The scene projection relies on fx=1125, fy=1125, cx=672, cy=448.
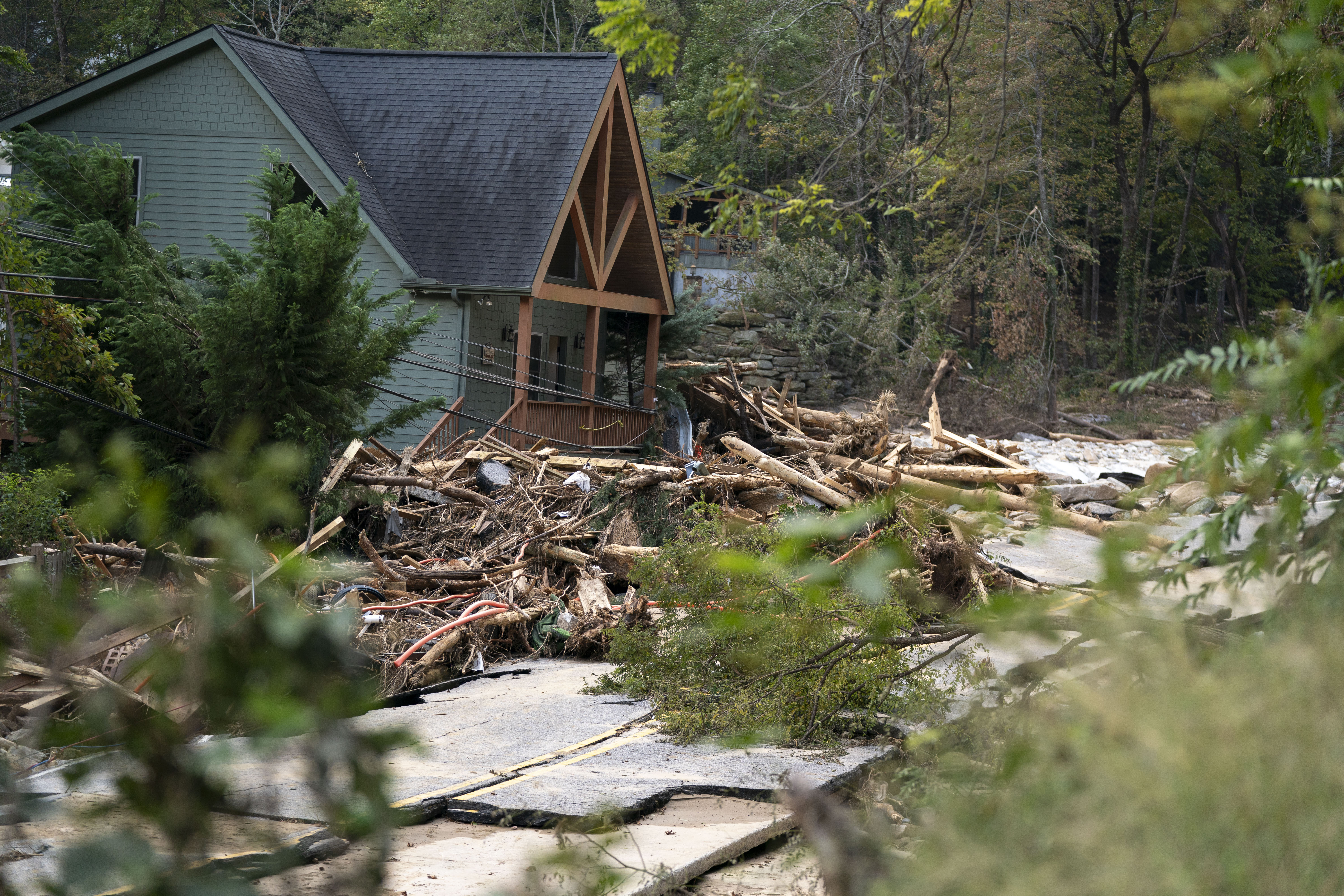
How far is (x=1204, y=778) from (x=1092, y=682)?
0.77 metres

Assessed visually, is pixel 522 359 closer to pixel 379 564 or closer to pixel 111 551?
pixel 379 564

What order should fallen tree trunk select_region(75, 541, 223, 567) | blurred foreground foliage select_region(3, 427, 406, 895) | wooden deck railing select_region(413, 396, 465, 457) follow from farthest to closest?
wooden deck railing select_region(413, 396, 465, 457) < fallen tree trunk select_region(75, 541, 223, 567) < blurred foreground foliage select_region(3, 427, 406, 895)

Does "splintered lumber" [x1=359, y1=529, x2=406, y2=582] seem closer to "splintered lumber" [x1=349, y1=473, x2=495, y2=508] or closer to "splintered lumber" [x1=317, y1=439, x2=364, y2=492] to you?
"splintered lumber" [x1=317, y1=439, x2=364, y2=492]

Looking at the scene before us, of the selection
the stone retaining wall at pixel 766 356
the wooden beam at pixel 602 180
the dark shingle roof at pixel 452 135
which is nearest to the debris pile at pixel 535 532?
the dark shingle roof at pixel 452 135

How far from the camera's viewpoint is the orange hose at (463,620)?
29.8 ft

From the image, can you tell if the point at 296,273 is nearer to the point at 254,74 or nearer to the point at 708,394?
the point at 254,74

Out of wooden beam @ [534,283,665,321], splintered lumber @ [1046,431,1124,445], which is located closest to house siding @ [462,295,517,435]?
wooden beam @ [534,283,665,321]

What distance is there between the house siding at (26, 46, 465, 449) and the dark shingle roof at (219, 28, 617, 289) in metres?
0.49

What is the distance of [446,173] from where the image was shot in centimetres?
1984

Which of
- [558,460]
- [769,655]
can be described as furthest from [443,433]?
[769,655]

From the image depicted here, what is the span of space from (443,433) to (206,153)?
6.76 m

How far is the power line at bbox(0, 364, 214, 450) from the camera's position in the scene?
791 cm

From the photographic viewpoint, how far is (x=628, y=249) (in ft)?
71.1

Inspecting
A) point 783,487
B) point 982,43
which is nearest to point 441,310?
point 783,487
